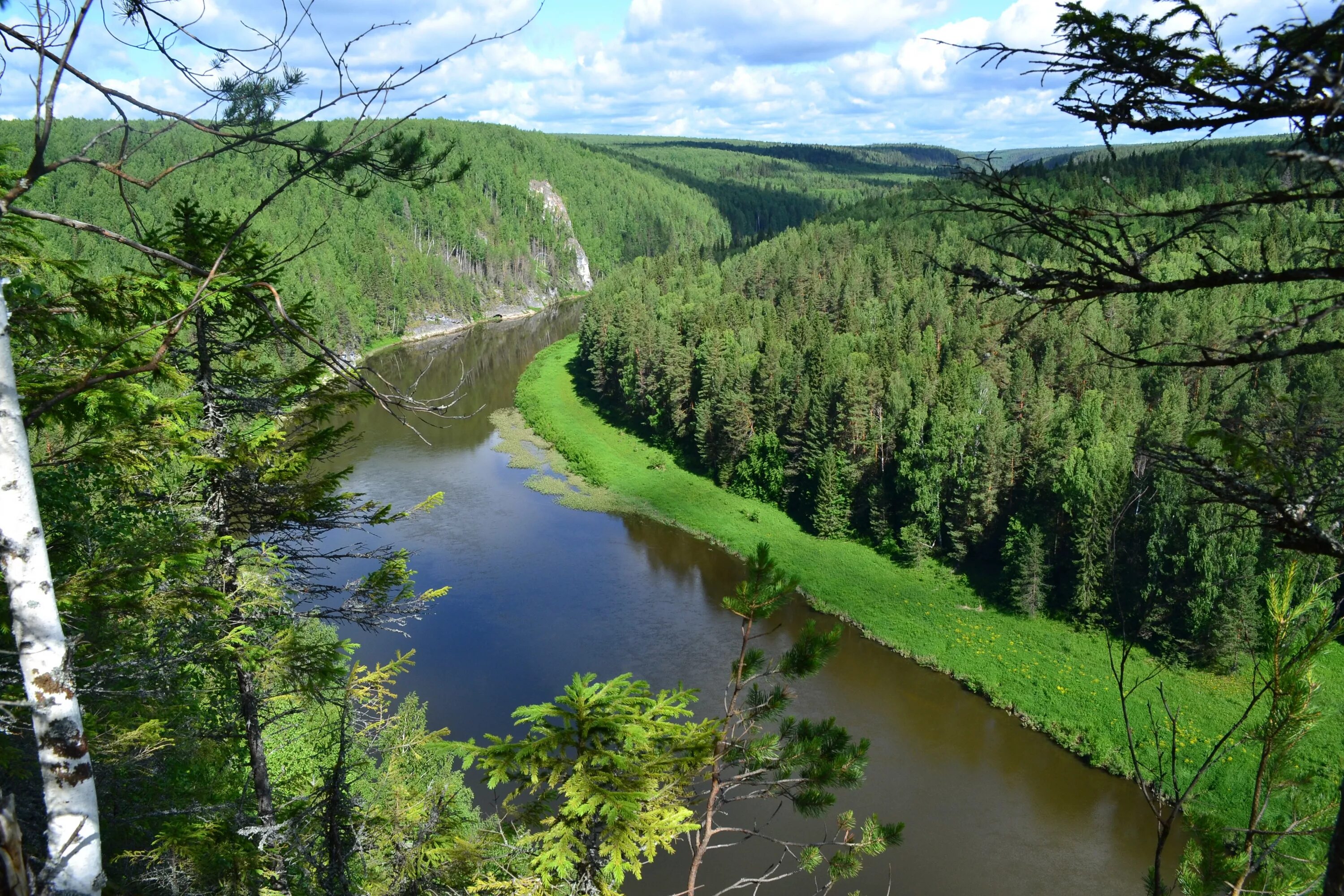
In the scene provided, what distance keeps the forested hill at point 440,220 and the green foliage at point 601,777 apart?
1727 inches

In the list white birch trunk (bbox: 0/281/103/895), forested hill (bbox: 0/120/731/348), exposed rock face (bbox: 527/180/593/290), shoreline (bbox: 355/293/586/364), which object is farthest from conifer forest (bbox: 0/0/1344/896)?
exposed rock face (bbox: 527/180/593/290)

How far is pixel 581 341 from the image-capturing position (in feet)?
207

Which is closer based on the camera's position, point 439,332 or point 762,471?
point 762,471

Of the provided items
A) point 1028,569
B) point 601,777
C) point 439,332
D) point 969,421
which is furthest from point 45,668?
point 439,332

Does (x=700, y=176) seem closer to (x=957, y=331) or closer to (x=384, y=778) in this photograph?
(x=957, y=331)

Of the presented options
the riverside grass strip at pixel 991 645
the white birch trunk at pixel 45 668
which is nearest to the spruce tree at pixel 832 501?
the riverside grass strip at pixel 991 645

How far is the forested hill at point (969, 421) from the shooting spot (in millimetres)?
24594

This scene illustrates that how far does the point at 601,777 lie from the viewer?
6.38m

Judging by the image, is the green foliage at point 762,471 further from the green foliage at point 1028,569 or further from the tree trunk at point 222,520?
the tree trunk at point 222,520

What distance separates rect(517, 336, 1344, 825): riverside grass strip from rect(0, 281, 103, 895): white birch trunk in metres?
15.4

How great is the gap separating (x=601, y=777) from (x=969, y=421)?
95.3ft

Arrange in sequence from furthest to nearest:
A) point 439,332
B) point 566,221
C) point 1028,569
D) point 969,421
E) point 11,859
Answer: point 566,221, point 439,332, point 969,421, point 1028,569, point 11,859

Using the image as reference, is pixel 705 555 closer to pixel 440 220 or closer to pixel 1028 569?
pixel 1028 569

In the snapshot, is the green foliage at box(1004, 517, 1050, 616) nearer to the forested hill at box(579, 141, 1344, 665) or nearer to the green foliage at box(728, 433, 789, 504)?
the forested hill at box(579, 141, 1344, 665)
